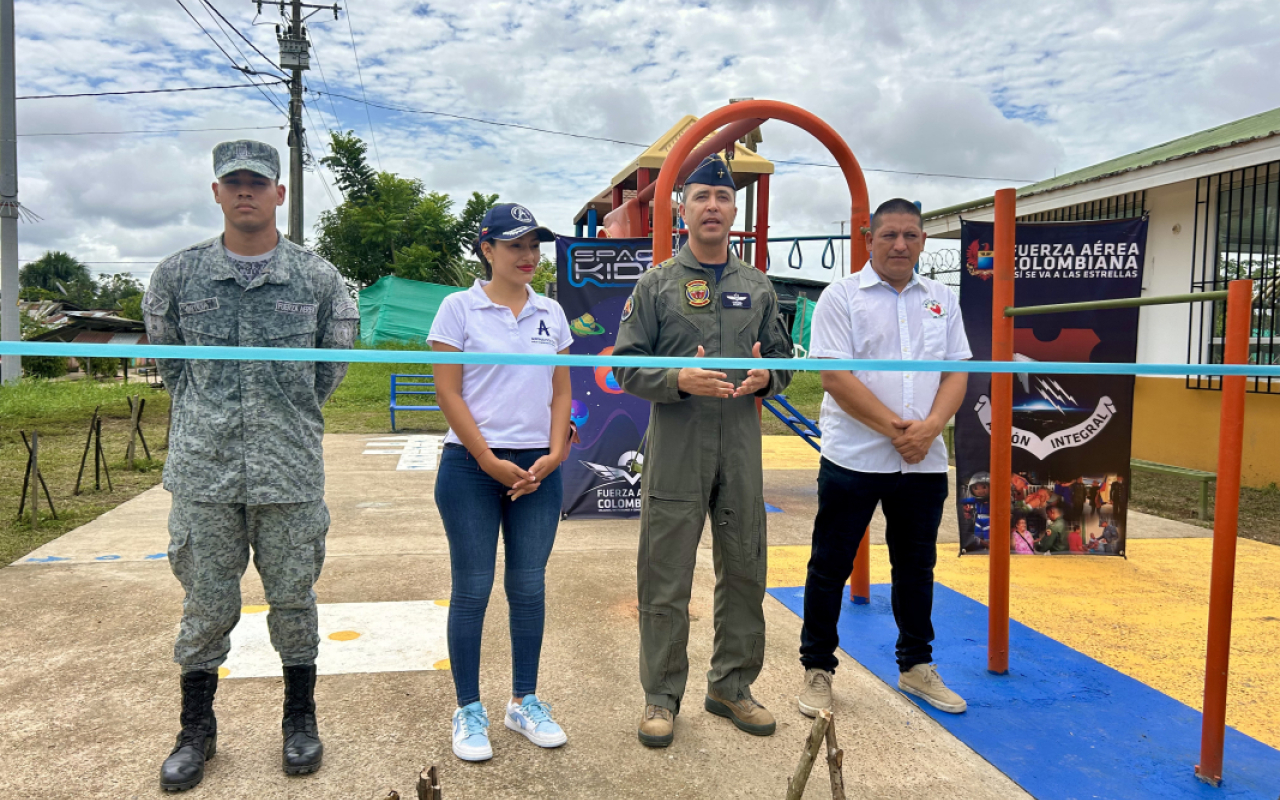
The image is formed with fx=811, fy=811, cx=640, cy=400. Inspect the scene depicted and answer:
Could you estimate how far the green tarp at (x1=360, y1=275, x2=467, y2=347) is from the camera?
101 ft

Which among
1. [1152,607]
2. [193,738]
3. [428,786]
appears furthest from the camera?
[1152,607]

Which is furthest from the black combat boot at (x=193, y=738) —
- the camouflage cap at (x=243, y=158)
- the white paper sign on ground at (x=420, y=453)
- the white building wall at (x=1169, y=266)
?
the white building wall at (x=1169, y=266)

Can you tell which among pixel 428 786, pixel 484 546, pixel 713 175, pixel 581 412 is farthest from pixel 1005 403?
pixel 581 412

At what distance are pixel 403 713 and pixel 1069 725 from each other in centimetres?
230

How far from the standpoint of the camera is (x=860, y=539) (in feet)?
9.59

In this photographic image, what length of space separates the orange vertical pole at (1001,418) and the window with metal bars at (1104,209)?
6.09m

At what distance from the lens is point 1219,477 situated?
2447 millimetres

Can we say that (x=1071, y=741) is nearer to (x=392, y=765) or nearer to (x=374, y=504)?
(x=392, y=765)

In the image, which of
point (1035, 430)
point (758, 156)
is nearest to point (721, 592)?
point (1035, 430)

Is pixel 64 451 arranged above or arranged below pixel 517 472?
below

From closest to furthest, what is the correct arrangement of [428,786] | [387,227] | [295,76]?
[428,786] → [295,76] → [387,227]

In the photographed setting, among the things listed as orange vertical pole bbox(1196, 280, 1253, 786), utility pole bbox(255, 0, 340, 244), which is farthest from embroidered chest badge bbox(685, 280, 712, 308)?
utility pole bbox(255, 0, 340, 244)

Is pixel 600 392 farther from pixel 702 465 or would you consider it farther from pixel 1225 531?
pixel 1225 531

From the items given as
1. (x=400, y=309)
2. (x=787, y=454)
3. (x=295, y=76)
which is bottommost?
(x=787, y=454)
